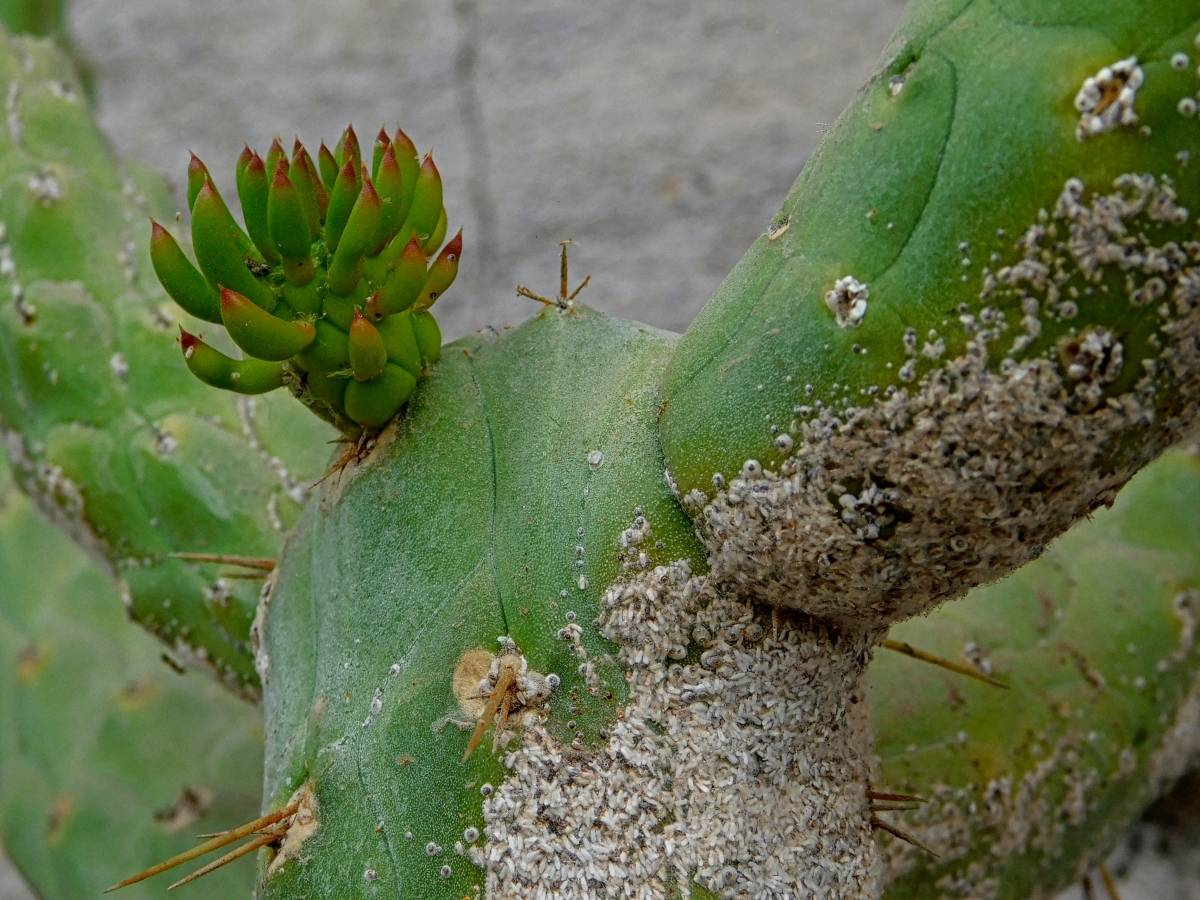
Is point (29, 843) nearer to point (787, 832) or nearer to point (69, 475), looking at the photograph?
point (69, 475)

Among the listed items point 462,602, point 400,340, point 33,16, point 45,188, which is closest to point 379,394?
point 400,340

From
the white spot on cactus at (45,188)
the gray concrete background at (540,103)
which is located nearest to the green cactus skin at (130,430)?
the white spot on cactus at (45,188)

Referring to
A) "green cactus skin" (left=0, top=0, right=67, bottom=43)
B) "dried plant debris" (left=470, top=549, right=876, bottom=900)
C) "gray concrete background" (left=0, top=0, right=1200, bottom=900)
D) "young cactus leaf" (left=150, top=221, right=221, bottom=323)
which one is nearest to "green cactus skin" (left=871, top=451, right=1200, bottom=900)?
"dried plant debris" (left=470, top=549, right=876, bottom=900)

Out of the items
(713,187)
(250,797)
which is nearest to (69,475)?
(250,797)

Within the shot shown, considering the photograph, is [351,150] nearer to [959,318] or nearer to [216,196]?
[216,196]

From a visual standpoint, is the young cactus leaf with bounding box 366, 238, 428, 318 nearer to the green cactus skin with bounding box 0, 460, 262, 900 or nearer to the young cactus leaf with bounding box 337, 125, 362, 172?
the young cactus leaf with bounding box 337, 125, 362, 172

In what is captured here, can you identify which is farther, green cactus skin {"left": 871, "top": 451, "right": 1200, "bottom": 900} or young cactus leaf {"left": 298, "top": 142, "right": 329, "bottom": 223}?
green cactus skin {"left": 871, "top": 451, "right": 1200, "bottom": 900}

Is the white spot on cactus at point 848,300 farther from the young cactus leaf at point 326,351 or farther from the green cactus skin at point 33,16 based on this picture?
the green cactus skin at point 33,16
